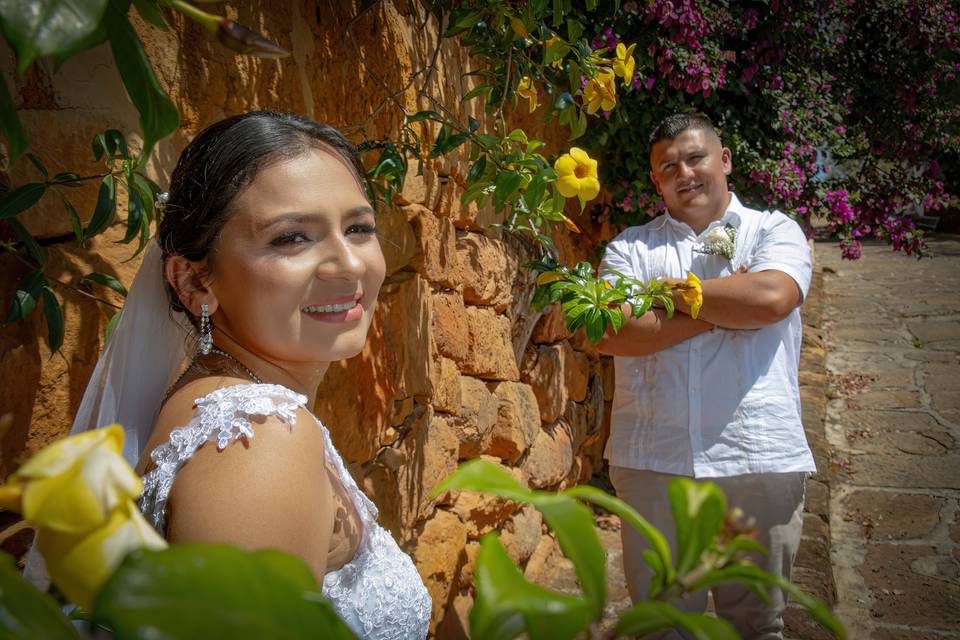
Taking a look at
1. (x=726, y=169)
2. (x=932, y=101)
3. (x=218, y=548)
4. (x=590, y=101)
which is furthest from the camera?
(x=932, y=101)

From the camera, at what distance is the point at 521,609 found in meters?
0.34

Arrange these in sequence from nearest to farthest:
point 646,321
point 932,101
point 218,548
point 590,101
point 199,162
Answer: point 218,548, point 199,162, point 590,101, point 646,321, point 932,101

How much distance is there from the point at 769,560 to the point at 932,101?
3.28 m

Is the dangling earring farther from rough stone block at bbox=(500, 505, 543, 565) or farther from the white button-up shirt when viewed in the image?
rough stone block at bbox=(500, 505, 543, 565)

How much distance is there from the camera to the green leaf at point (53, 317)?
128cm

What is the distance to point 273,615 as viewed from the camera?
0.98ft

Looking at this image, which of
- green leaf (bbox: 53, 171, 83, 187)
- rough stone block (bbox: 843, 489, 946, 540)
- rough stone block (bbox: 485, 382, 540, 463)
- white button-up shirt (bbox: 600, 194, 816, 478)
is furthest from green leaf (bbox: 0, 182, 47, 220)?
rough stone block (bbox: 843, 489, 946, 540)

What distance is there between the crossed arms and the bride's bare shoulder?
4.58 feet

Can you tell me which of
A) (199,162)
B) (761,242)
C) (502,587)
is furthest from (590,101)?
(502,587)

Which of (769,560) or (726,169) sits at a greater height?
(726,169)

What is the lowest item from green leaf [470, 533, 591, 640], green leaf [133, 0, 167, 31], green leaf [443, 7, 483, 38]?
green leaf [470, 533, 591, 640]

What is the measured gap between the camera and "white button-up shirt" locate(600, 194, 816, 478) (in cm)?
239

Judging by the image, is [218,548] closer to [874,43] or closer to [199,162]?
[199,162]

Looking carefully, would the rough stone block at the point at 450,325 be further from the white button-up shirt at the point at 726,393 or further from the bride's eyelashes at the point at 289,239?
the bride's eyelashes at the point at 289,239
